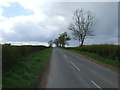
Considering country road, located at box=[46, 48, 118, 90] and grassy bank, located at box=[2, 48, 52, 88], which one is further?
country road, located at box=[46, 48, 118, 90]

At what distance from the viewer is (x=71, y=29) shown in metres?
70.8

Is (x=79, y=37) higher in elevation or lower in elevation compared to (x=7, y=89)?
higher

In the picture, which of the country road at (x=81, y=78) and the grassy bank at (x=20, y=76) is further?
the country road at (x=81, y=78)

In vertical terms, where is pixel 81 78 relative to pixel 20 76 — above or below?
below

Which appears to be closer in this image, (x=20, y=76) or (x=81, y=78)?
(x=20, y=76)

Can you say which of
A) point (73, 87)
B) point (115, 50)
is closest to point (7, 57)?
point (73, 87)

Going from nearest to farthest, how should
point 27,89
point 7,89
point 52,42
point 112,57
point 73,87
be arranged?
1. point 7,89
2. point 27,89
3. point 73,87
4. point 112,57
5. point 52,42

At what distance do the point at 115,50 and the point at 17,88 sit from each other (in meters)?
16.2

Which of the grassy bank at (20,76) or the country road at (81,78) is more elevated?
the grassy bank at (20,76)

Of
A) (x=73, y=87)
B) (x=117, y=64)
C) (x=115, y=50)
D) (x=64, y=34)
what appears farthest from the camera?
(x=64, y=34)

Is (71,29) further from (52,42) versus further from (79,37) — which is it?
(52,42)

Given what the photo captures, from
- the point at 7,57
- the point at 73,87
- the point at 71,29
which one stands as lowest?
the point at 73,87

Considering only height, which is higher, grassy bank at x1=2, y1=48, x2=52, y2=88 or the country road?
grassy bank at x1=2, y1=48, x2=52, y2=88

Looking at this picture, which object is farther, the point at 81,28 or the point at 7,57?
the point at 81,28
